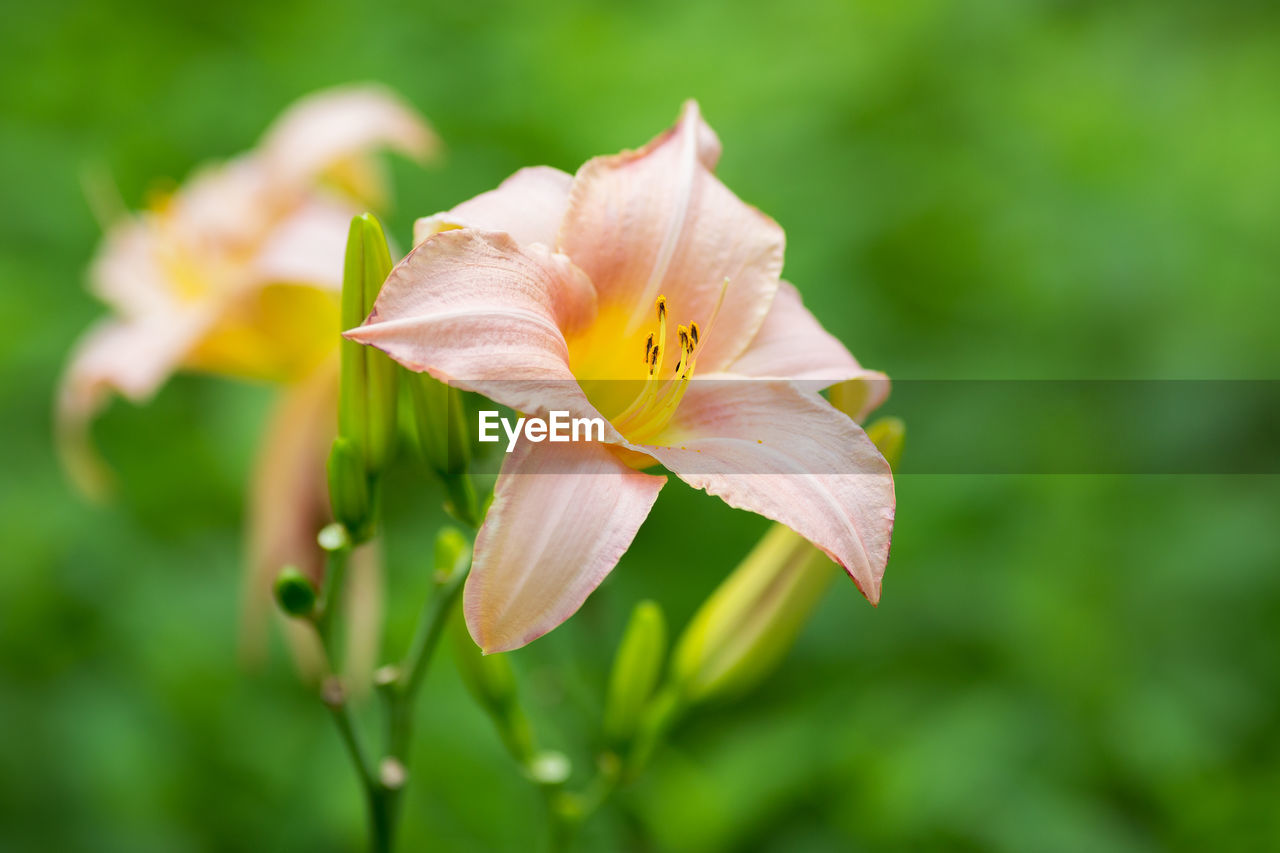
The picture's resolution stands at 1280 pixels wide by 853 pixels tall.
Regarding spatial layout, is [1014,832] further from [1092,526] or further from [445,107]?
[445,107]

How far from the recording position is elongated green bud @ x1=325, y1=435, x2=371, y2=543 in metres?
0.82

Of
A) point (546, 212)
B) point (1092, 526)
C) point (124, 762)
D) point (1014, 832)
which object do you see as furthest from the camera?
point (1092, 526)

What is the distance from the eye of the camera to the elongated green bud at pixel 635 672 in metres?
0.95

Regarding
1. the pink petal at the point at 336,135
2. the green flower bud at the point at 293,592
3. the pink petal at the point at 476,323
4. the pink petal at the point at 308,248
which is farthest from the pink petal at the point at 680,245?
the pink petal at the point at 336,135

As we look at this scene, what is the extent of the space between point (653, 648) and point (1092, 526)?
0.78 m

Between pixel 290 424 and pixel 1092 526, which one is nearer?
pixel 290 424

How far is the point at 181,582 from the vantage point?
4.96 ft

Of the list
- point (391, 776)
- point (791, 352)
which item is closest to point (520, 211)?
point (791, 352)

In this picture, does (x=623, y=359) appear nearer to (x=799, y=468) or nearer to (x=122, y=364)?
(x=799, y=468)

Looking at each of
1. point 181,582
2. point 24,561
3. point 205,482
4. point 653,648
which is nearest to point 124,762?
point 181,582

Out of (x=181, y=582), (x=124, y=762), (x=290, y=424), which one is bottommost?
(x=124, y=762)

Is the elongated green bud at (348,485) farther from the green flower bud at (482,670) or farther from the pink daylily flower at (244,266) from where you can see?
the pink daylily flower at (244,266)

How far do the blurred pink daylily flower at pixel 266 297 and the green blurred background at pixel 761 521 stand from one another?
0.26 metres

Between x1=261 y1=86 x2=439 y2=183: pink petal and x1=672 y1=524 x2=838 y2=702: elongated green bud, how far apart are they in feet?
2.30
